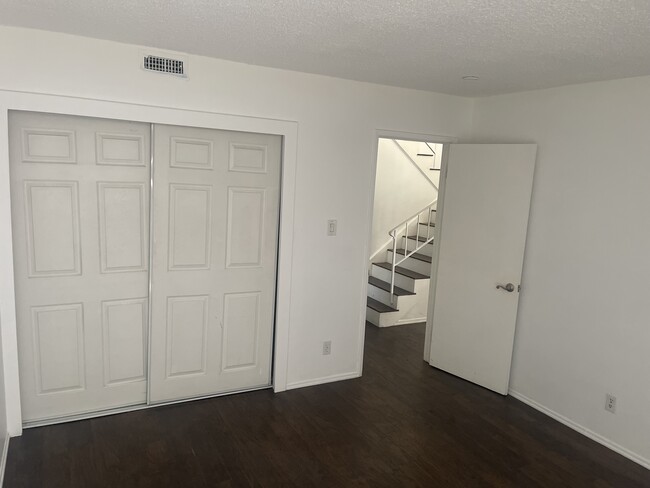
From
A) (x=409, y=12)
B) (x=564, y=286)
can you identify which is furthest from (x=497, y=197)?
(x=409, y=12)

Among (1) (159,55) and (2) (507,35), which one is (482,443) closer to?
(2) (507,35)

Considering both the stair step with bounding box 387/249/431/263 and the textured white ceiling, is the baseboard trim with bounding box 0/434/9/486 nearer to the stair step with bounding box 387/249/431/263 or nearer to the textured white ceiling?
the textured white ceiling

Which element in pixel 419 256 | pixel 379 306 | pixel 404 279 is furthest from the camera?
pixel 419 256

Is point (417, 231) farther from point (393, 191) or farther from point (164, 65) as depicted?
point (164, 65)

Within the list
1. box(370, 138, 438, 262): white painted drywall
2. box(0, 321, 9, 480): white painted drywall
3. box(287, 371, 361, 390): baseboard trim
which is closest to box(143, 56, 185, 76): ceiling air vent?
box(0, 321, 9, 480): white painted drywall

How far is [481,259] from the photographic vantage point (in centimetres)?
378

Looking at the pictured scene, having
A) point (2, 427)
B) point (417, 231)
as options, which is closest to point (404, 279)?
point (417, 231)

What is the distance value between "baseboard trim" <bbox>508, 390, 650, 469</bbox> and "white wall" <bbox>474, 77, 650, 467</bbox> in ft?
0.04

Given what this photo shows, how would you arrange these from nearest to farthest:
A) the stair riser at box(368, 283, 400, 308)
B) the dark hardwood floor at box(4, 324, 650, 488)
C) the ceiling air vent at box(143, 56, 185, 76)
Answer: the dark hardwood floor at box(4, 324, 650, 488) → the ceiling air vent at box(143, 56, 185, 76) → the stair riser at box(368, 283, 400, 308)

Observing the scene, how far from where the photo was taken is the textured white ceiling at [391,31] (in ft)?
6.23

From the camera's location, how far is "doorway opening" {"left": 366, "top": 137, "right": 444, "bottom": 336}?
5.49 metres

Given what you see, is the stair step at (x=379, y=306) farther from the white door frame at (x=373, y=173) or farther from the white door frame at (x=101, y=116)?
the white door frame at (x=101, y=116)

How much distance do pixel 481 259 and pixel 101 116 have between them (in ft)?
9.46

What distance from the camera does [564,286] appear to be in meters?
3.32
